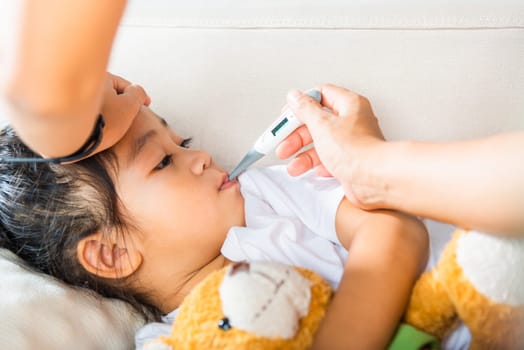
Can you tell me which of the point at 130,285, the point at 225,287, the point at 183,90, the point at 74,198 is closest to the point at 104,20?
the point at 225,287

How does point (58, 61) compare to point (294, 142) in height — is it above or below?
above

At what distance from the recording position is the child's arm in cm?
72

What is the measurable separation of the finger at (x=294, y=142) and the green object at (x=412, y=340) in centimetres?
37

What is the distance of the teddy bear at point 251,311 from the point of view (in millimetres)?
674

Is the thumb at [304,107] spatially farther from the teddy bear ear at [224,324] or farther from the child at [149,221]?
the teddy bear ear at [224,324]

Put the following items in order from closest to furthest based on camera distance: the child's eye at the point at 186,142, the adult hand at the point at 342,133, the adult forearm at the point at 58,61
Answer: the adult forearm at the point at 58,61
the adult hand at the point at 342,133
the child's eye at the point at 186,142

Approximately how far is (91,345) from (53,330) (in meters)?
0.06

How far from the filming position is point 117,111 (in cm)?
90

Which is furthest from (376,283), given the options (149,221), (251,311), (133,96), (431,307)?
(133,96)

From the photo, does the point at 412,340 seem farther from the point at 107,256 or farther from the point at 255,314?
the point at 107,256

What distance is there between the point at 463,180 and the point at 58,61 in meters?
0.43

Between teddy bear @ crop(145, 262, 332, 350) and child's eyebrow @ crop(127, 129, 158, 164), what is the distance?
0.94ft

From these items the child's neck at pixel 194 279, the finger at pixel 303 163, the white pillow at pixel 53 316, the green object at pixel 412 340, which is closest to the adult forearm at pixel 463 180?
the green object at pixel 412 340

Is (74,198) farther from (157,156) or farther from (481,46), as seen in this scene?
(481,46)
